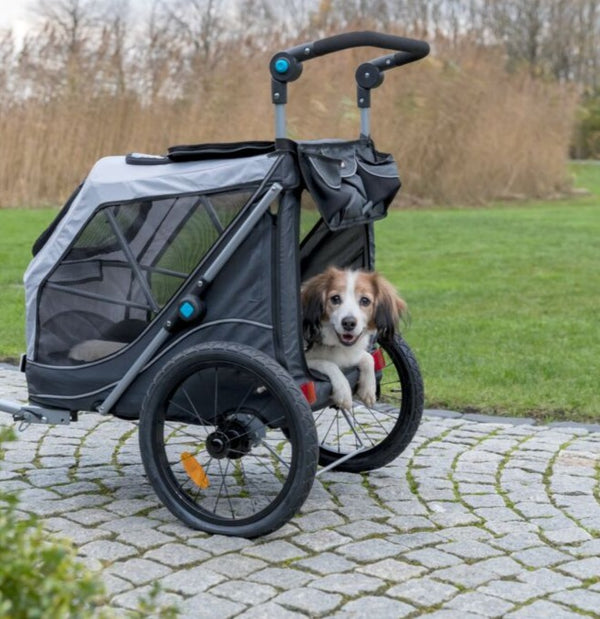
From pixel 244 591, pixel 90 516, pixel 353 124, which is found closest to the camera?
pixel 244 591

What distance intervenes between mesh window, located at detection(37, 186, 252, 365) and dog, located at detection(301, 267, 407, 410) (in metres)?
0.47

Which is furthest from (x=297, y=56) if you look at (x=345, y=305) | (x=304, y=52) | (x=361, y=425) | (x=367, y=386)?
(x=361, y=425)

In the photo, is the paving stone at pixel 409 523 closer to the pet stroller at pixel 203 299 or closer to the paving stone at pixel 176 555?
the pet stroller at pixel 203 299

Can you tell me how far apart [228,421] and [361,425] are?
1.60 metres

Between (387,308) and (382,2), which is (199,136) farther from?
(382,2)

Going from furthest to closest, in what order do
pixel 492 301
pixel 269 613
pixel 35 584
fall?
pixel 492 301 → pixel 269 613 → pixel 35 584

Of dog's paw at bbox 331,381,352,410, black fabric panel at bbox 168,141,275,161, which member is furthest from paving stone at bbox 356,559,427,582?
black fabric panel at bbox 168,141,275,161

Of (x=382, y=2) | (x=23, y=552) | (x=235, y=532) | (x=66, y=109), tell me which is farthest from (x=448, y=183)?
(x=23, y=552)

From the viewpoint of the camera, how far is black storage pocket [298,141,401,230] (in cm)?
393

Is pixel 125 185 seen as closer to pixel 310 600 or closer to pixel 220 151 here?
pixel 220 151

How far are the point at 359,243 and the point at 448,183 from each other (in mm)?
13372

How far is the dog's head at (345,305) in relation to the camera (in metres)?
4.24

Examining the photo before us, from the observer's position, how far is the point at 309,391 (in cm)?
406

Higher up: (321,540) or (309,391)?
(309,391)
